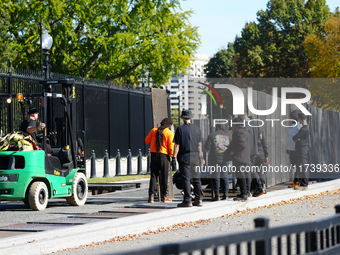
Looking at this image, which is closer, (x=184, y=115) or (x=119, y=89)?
(x=184, y=115)

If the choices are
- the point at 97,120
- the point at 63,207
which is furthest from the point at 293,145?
the point at 97,120

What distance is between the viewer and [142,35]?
29.4 meters

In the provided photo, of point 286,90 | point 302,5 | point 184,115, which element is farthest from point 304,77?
point 184,115

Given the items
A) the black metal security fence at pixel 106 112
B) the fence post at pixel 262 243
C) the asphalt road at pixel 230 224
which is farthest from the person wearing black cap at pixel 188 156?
the black metal security fence at pixel 106 112

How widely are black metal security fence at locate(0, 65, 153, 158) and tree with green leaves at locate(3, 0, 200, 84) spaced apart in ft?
17.5

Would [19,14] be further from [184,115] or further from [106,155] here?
[184,115]

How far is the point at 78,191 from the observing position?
1280 cm

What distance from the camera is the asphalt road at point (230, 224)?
24.2 ft

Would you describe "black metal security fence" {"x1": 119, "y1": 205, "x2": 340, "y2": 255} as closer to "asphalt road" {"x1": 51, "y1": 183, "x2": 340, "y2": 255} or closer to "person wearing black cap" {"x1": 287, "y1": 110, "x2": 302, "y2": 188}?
"asphalt road" {"x1": 51, "y1": 183, "x2": 340, "y2": 255}

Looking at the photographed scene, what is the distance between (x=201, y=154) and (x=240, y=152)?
0.81 m

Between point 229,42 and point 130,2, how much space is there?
4429cm

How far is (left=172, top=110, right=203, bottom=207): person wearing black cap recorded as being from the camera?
1019 centimetres

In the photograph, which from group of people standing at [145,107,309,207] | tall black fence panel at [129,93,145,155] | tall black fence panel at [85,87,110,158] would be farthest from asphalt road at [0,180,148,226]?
tall black fence panel at [129,93,145,155]

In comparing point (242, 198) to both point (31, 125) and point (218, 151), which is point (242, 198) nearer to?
point (218, 151)
